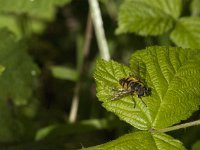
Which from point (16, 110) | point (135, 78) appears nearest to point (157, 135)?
point (135, 78)

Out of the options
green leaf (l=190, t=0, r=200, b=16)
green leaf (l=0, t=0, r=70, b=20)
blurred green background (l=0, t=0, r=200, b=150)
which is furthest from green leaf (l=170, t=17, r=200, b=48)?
green leaf (l=0, t=0, r=70, b=20)

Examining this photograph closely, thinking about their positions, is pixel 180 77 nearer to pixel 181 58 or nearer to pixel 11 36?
pixel 181 58

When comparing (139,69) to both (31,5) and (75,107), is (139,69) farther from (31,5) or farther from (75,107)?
(75,107)

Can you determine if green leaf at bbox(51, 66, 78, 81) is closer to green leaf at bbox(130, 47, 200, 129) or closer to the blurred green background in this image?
the blurred green background

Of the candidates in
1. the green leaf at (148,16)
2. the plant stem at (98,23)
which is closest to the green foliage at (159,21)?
the green leaf at (148,16)

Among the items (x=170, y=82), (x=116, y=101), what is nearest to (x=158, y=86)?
(x=170, y=82)

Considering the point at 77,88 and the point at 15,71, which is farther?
the point at 77,88

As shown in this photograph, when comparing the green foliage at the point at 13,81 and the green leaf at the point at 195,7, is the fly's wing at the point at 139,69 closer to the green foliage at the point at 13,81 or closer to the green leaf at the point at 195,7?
the green foliage at the point at 13,81
